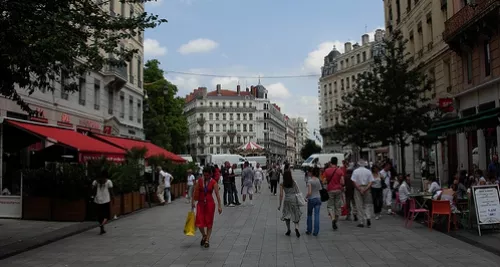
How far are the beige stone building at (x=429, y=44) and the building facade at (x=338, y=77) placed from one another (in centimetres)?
3983

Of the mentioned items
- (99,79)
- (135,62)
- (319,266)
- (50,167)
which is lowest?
(319,266)

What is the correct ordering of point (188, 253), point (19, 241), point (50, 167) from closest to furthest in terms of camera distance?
1. point (188, 253)
2. point (19, 241)
3. point (50, 167)

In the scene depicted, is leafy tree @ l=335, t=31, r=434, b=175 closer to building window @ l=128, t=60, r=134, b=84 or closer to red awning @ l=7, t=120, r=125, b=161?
red awning @ l=7, t=120, r=125, b=161

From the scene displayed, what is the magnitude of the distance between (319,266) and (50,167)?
10.9 metres

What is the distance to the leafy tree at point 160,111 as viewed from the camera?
51906mm

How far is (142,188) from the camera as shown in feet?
66.3

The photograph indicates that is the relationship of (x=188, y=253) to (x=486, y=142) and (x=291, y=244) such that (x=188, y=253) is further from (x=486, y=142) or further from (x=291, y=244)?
(x=486, y=142)

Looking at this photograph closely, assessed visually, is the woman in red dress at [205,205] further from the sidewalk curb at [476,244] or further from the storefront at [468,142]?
the storefront at [468,142]

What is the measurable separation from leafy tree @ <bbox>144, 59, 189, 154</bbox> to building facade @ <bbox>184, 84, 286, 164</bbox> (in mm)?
69329

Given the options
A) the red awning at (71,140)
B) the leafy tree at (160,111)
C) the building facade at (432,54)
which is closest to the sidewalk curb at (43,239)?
the red awning at (71,140)

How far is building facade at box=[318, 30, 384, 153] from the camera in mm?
78387

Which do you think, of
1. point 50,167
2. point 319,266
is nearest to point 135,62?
point 50,167

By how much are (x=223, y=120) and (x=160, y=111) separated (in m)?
81.0

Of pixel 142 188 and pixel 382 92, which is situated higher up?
pixel 382 92
